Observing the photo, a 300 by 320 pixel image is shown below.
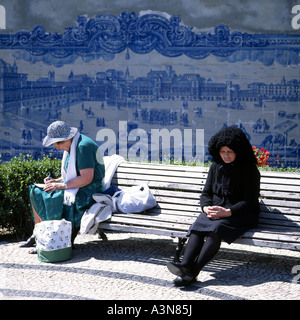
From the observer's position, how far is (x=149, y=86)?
35.7 ft

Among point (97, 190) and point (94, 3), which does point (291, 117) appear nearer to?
point (94, 3)

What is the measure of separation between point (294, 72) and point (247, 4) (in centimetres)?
144

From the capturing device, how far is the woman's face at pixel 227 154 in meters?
5.81

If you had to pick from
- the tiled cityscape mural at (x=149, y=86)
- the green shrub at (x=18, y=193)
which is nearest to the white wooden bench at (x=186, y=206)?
the green shrub at (x=18, y=193)

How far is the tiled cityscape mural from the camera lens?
10562 millimetres

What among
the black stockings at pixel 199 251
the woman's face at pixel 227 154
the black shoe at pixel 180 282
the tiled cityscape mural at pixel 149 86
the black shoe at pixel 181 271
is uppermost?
the tiled cityscape mural at pixel 149 86

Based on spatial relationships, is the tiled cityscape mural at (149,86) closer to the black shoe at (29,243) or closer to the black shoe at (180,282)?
the black shoe at (29,243)

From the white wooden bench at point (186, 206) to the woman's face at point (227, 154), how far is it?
63 centimetres

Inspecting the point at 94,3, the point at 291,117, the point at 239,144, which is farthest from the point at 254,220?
the point at 94,3

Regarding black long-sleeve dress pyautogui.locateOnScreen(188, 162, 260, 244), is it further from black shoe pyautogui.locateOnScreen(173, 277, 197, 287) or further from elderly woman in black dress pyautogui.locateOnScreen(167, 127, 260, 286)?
black shoe pyautogui.locateOnScreen(173, 277, 197, 287)

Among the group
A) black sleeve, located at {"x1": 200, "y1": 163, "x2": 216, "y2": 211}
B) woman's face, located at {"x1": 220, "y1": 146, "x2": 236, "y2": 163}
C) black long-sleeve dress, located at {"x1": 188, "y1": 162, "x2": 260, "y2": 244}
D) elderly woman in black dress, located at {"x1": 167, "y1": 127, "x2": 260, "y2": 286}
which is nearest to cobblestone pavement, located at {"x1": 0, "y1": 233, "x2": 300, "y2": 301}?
elderly woman in black dress, located at {"x1": 167, "y1": 127, "x2": 260, "y2": 286}

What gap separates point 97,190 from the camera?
21.7ft

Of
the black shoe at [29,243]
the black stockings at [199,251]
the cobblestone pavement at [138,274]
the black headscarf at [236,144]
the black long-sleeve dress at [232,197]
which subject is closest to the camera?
the cobblestone pavement at [138,274]

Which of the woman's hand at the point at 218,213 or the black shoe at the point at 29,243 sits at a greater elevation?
the woman's hand at the point at 218,213
